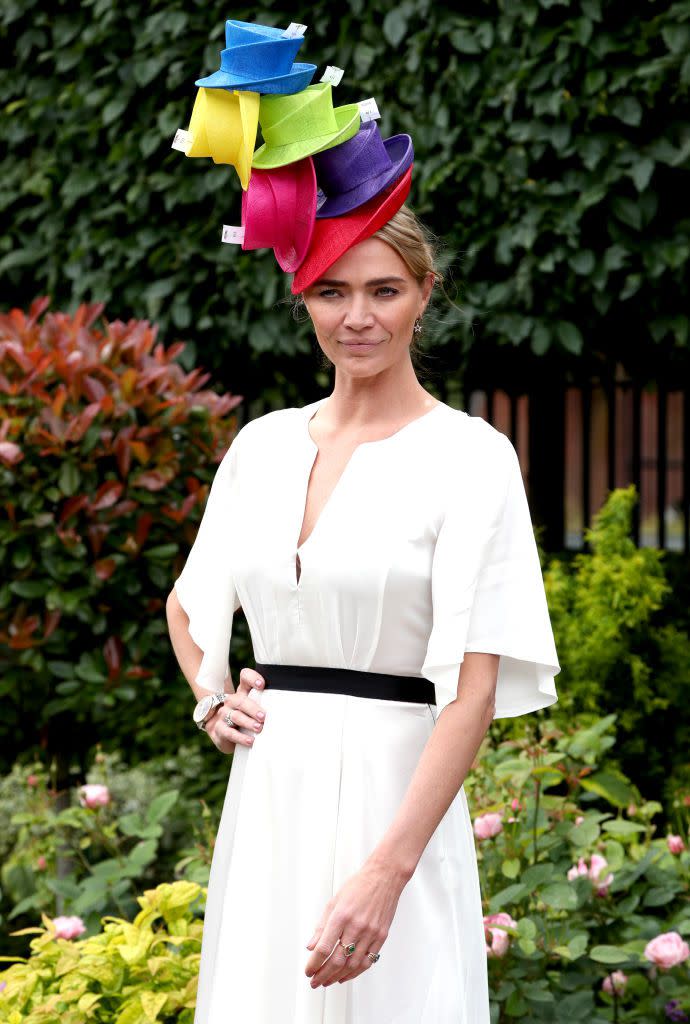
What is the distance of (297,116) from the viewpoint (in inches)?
79.8

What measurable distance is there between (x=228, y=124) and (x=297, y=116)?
Result: 11 centimetres

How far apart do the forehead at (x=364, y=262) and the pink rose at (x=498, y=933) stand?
1447 mm

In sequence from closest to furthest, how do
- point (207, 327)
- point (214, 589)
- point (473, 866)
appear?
point (473, 866) < point (214, 589) < point (207, 327)

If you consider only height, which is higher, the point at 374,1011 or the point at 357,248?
the point at 357,248

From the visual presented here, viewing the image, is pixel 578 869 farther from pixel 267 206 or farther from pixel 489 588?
pixel 267 206

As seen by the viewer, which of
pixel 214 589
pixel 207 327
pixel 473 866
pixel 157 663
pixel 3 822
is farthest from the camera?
pixel 207 327

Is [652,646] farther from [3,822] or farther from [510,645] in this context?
[510,645]

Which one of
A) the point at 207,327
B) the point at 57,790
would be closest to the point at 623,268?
the point at 207,327

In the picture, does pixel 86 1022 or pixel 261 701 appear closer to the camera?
pixel 261 701

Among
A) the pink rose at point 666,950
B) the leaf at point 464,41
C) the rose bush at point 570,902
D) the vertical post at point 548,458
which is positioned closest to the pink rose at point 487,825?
the rose bush at point 570,902

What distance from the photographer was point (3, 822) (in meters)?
4.71

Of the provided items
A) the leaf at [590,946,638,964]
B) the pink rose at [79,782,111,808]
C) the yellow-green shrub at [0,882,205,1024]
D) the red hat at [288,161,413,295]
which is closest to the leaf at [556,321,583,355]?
the pink rose at [79,782,111,808]

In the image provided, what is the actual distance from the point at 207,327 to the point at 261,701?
3694 mm

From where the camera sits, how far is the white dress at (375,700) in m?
1.94
